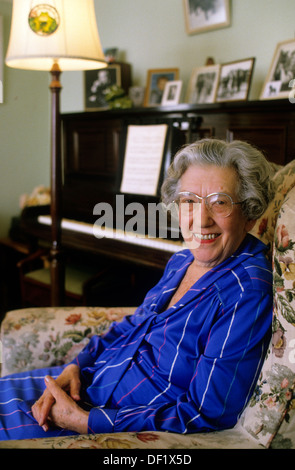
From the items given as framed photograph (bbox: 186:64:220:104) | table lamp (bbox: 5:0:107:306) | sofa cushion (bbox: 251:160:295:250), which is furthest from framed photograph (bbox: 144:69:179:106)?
sofa cushion (bbox: 251:160:295:250)

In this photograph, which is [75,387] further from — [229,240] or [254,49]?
[254,49]

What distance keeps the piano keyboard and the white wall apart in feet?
3.07

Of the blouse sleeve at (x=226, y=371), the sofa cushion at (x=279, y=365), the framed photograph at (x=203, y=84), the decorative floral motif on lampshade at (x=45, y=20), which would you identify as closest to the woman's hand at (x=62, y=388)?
the blouse sleeve at (x=226, y=371)

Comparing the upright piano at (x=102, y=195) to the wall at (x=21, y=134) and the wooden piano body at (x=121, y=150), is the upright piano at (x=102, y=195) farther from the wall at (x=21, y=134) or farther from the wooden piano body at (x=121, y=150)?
the wall at (x=21, y=134)

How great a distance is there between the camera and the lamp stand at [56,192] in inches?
67.3

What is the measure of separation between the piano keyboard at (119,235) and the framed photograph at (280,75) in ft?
2.78

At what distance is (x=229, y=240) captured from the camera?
1.03 meters

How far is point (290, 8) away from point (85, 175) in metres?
1.70

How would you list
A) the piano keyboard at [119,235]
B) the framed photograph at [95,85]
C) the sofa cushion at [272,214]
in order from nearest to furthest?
the sofa cushion at [272,214] → the piano keyboard at [119,235] → the framed photograph at [95,85]

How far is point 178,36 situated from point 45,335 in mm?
1934

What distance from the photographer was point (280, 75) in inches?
79.1

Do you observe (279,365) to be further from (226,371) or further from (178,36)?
(178,36)

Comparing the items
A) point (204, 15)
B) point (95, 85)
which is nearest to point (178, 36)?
point (204, 15)

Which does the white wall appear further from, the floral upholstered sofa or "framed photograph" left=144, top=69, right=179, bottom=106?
the floral upholstered sofa
